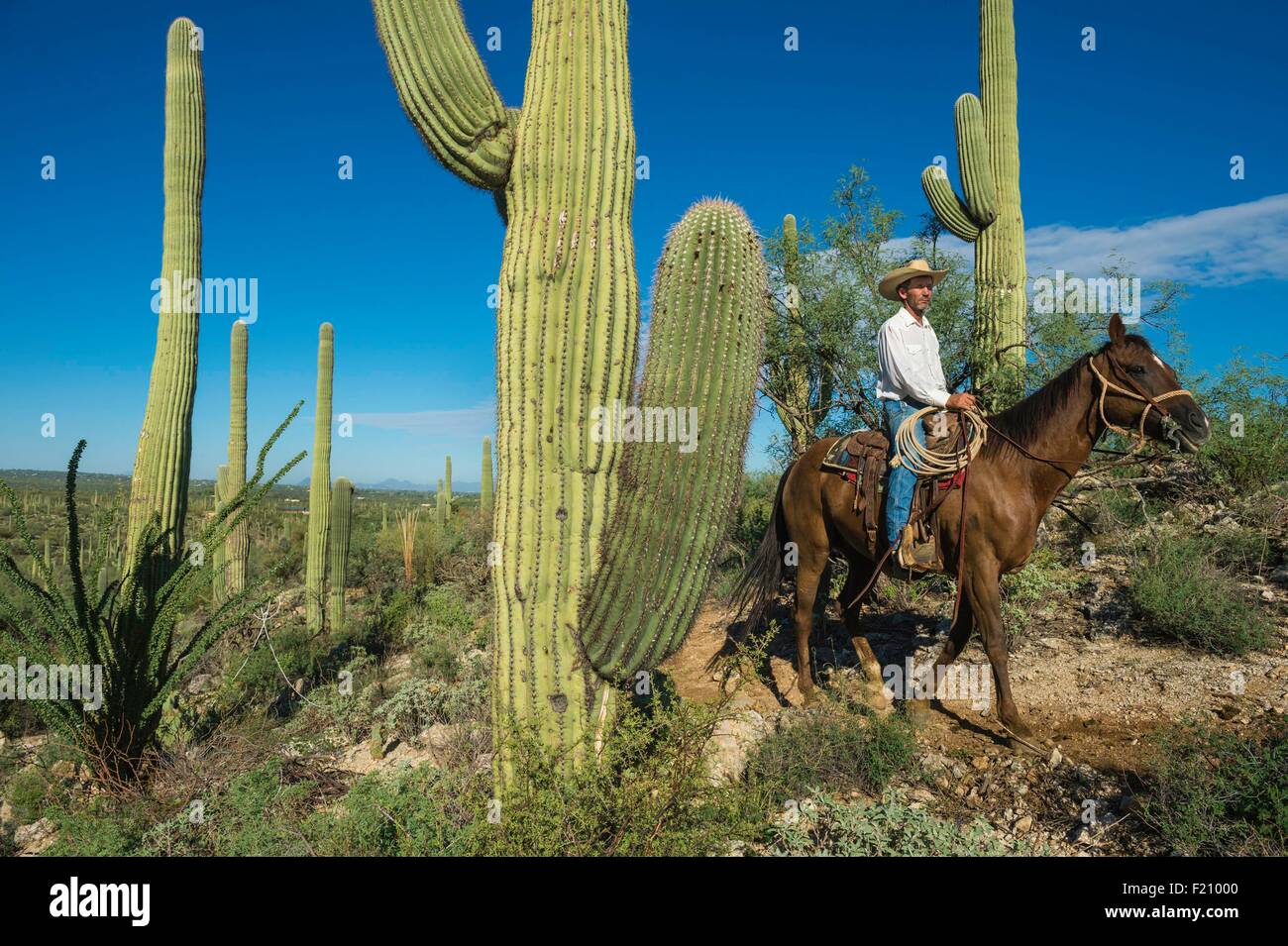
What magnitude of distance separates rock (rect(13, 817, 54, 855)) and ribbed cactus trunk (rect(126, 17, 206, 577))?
2.08 m

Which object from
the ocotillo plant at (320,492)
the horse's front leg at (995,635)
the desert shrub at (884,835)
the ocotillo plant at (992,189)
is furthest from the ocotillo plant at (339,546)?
the ocotillo plant at (992,189)

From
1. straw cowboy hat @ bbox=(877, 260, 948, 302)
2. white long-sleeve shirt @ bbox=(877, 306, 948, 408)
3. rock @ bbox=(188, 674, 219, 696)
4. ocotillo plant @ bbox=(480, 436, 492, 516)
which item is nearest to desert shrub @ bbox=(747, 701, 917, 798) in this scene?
white long-sleeve shirt @ bbox=(877, 306, 948, 408)

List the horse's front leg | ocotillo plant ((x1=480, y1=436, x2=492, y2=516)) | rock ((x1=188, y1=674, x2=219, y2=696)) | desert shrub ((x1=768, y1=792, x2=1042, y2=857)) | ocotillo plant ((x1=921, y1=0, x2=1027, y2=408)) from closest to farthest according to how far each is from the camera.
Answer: desert shrub ((x1=768, y1=792, x2=1042, y2=857)) < the horse's front leg < rock ((x1=188, y1=674, x2=219, y2=696)) < ocotillo plant ((x1=921, y1=0, x2=1027, y2=408)) < ocotillo plant ((x1=480, y1=436, x2=492, y2=516))

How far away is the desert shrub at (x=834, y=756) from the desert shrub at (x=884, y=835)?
1.32ft

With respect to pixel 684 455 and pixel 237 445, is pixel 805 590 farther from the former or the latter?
pixel 237 445

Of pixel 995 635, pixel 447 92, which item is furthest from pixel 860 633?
pixel 447 92

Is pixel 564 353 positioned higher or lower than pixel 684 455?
higher

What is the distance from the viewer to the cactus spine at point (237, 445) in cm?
1031

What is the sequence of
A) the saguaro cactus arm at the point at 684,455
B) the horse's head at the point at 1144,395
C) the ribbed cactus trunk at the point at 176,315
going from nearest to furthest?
the saguaro cactus arm at the point at 684,455
the horse's head at the point at 1144,395
the ribbed cactus trunk at the point at 176,315

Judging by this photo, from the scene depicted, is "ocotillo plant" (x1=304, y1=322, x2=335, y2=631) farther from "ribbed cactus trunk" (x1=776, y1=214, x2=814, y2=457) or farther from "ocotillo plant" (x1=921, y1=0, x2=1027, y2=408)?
"ocotillo plant" (x1=921, y1=0, x2=1027, y2=408)

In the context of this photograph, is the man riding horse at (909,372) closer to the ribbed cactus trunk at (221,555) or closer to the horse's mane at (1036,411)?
the horse's mane at (1036,411)

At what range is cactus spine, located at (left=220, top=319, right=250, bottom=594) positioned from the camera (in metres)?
10.3

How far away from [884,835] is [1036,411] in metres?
3.16

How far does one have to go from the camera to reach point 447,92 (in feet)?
12.7
